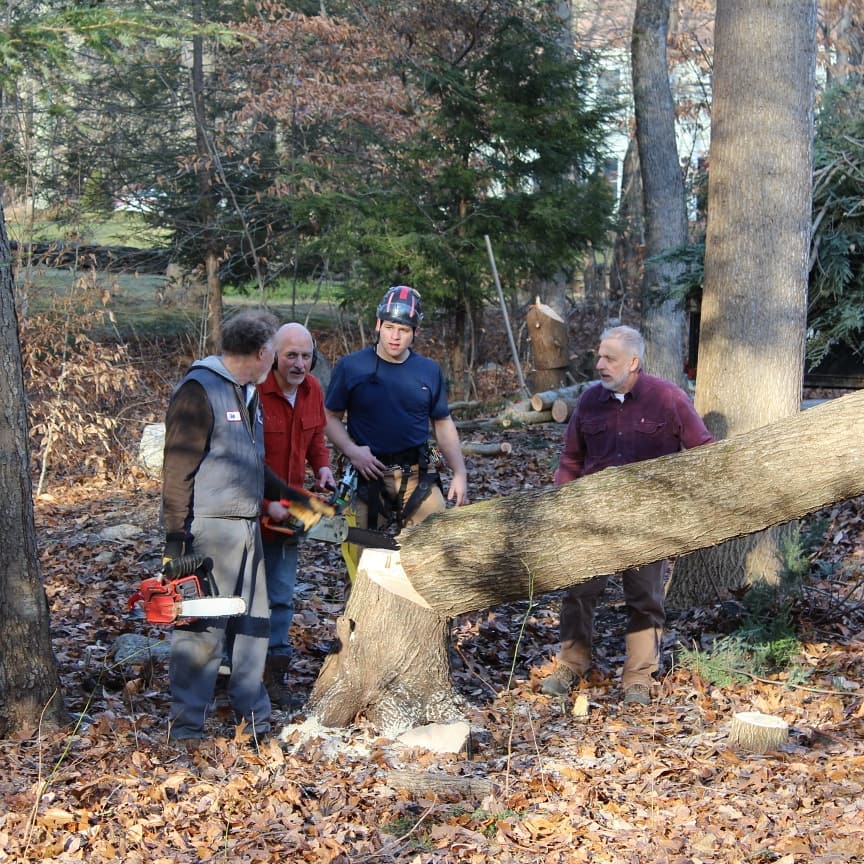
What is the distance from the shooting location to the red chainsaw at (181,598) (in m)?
4.62

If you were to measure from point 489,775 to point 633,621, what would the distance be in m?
1.55

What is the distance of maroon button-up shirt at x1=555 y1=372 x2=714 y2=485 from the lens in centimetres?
578

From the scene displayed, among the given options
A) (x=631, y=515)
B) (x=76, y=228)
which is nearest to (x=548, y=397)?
(x=76, y=228)

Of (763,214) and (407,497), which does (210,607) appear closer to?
(407,497)

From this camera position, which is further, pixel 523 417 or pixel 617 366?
pixel 523 417

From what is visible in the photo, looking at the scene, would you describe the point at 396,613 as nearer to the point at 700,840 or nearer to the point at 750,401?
the point at 700,840

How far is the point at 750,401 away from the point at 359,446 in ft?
8.51

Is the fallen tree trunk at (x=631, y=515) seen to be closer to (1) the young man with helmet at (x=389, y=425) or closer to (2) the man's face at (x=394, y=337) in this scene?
(1) the young man with helmet at (x=389, y=425)

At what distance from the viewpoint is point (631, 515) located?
477cm

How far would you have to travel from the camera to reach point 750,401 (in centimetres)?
664

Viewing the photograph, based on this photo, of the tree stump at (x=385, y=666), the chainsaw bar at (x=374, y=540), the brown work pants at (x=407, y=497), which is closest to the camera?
the tree stump at (x=385, y=666)

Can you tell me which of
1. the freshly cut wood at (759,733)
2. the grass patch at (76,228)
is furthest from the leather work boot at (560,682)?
the grass patch at (76,228)

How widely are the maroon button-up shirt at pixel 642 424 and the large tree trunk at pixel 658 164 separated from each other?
8.15 metres

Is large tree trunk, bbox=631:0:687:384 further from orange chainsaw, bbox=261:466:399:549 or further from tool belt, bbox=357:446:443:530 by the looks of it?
orange chainsaw, bbox=261:466:399:549
